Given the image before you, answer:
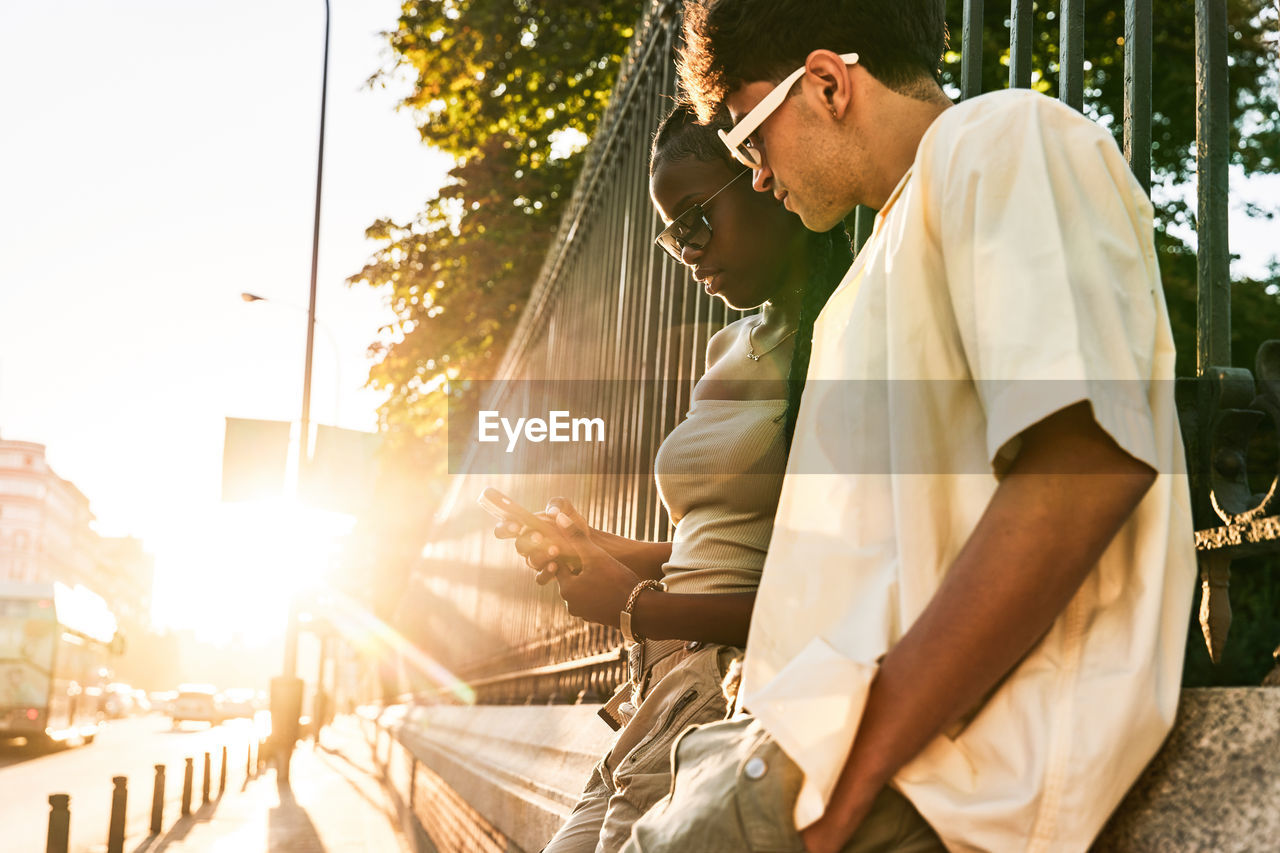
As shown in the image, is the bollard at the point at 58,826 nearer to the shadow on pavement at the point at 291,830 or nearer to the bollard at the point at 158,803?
the shadow on pavement at the point at 291,830

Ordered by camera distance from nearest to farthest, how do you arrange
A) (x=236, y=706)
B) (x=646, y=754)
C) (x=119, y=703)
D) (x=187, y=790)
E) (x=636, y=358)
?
(x=646, y=754)
(x=636, y=358)
(x=187, y=790)
(x=119, y=703)
(x=236, y=706)

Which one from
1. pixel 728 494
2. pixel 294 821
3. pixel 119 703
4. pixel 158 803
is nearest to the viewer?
pixel 728 494

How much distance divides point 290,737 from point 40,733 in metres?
9.32

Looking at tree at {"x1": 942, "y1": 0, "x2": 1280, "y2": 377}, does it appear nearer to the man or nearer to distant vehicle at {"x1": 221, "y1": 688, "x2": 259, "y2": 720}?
the man

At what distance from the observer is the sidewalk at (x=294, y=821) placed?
36.3 feet

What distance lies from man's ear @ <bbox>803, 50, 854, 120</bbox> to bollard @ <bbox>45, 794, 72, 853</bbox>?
6.80 metres

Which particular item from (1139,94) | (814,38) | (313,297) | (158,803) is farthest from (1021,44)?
(313,297)

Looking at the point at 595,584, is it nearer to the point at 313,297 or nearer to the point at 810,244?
the point at 810,244

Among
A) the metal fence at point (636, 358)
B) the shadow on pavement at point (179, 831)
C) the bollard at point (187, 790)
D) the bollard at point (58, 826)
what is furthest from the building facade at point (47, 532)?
the bollard at point (58, 826)

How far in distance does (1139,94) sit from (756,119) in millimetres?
851

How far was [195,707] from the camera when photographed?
6022 cm

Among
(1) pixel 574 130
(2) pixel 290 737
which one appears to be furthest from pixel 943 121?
(2) pixel 290 737

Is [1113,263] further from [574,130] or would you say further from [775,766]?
[574,130]

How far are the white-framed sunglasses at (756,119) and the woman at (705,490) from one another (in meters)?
0.20
